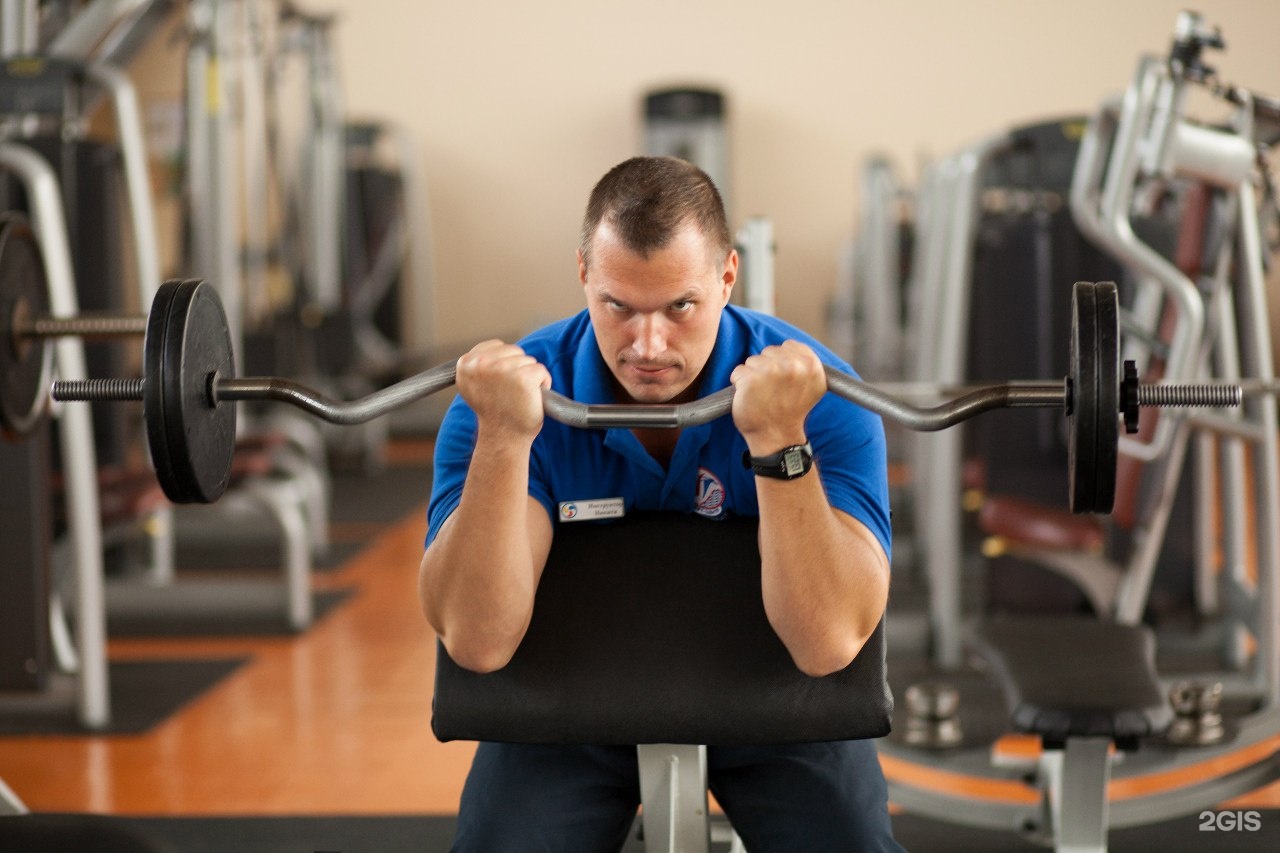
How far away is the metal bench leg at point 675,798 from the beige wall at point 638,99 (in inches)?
248

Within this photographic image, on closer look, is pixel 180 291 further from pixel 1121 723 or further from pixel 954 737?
pixel 954 737

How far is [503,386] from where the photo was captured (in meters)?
1.25

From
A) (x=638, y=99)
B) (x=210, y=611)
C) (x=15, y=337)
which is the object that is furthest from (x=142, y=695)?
(x=638, y=99)

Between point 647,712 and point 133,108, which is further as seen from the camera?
point 133,108

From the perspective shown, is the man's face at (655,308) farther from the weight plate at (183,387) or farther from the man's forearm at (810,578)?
the weight plate at (183,387)

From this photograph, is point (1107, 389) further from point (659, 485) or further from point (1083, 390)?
point (659, 485)

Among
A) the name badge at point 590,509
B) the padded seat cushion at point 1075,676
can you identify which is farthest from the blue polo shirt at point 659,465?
the padded seat cushion at point 1075,676

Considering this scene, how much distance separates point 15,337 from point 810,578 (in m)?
1.08


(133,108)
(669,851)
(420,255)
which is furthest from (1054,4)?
(669,851)

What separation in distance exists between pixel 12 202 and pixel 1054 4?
6036 millimetres

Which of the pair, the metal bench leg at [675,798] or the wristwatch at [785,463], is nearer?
the wristwatch at [785,463]

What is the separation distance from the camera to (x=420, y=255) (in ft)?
22.5

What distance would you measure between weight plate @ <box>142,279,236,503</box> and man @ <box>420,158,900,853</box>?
238mm

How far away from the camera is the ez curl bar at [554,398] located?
4.04 ft
